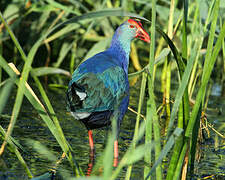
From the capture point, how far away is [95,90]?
2432 mm

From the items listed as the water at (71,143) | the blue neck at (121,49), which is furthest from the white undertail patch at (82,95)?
the blue neck at (121,49)

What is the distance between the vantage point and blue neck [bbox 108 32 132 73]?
9.79 feet

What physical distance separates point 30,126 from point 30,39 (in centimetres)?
167

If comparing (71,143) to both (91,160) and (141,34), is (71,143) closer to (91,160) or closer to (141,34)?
(91,160)

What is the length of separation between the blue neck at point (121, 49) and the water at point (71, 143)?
0.55 meters

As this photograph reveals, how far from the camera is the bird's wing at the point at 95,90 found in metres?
2.37

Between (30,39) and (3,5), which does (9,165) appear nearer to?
(30,39)

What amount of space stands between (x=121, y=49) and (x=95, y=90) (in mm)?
714

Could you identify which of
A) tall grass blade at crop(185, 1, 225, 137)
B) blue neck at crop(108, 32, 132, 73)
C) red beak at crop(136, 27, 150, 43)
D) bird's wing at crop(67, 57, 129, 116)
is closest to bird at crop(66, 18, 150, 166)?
bird's wing at crop(67, 57, 129, 116)

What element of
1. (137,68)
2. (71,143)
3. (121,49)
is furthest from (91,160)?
(137,68)

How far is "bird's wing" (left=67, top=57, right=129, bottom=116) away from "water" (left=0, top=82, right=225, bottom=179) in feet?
1.09

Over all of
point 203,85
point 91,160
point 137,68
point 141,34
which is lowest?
point 91,160

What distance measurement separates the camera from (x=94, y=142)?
300 cm

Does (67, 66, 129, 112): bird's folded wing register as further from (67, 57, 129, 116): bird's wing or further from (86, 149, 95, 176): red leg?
(86, 149, 95, 176): red leg
